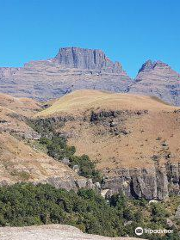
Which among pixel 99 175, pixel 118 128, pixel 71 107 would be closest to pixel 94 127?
pixel 118 128

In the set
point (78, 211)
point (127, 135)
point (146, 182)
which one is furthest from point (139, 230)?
point (127, 135)

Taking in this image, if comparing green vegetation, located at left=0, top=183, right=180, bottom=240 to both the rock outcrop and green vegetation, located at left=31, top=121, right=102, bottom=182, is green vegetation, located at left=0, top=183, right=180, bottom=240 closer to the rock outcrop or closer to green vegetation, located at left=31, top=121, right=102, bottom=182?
the rock outcrop

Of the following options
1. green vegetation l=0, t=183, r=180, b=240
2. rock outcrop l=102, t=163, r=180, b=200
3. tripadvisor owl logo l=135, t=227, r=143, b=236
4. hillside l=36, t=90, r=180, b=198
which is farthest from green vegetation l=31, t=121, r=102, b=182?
tripadvisor owl logo l=135, t=227, r=143, b=236

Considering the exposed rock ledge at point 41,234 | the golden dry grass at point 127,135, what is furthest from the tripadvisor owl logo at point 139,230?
the golden dry grass at point 127,135

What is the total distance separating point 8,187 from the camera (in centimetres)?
7619

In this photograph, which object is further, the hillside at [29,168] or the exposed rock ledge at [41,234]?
the hillside at [29,168]

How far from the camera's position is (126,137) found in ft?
417

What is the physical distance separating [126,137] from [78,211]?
52.3m

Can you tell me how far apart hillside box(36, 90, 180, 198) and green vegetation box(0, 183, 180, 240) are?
1164cm

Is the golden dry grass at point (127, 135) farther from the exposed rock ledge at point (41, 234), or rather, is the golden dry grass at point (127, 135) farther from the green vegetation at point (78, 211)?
the exposed rock ledge at point (41, 234)

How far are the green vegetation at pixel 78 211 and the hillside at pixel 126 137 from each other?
38.2ft

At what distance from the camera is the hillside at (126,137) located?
10594 centimetres

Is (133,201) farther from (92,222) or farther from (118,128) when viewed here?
(118,128)

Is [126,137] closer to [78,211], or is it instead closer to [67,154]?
[67,154]
